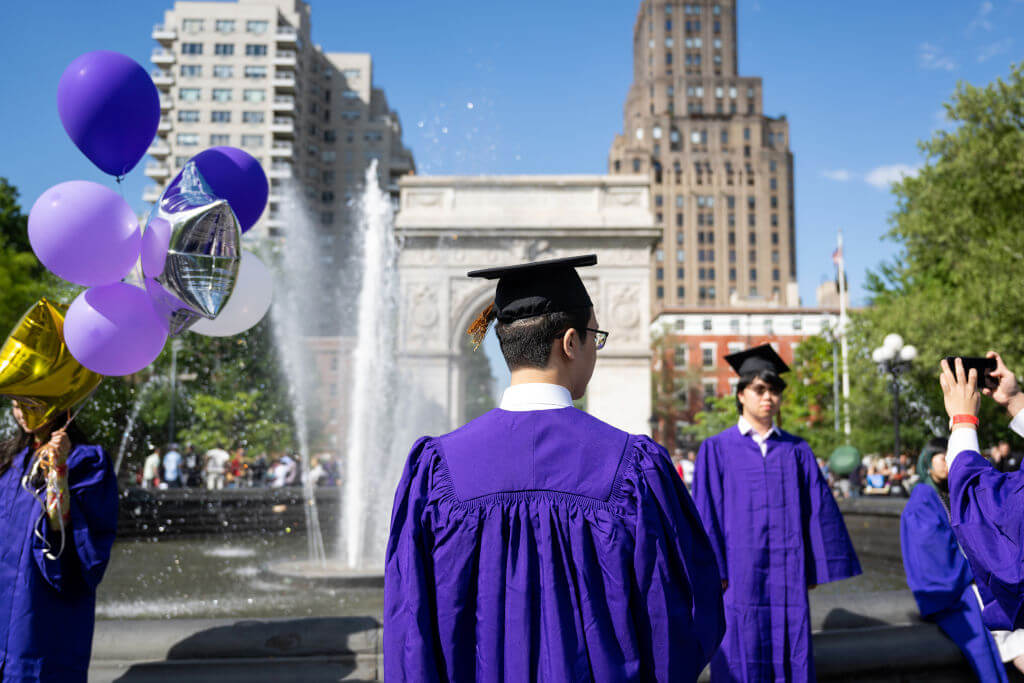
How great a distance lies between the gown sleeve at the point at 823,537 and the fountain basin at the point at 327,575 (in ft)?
14.5

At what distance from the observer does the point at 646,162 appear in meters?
84.8

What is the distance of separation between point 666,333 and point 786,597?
177 ft

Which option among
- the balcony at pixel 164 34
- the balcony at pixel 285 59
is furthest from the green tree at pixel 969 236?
the balcony at pixel 164 34

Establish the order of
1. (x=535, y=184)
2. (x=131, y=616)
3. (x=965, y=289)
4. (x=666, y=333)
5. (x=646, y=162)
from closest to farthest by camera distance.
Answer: (x=131, y=616), (x=965, y=289), (x=535, y=184), (x=666, y=333), (x=646, y=162)

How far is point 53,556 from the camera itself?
312 cm

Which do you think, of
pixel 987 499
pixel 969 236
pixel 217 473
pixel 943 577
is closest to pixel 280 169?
pixel 217 473

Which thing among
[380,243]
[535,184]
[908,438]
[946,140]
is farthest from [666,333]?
[380,243]

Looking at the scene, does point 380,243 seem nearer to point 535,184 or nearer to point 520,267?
point 535,184

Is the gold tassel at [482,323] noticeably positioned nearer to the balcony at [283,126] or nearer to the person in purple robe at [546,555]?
the person in purple robe at [546,555]

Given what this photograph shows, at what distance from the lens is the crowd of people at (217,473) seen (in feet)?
63.3

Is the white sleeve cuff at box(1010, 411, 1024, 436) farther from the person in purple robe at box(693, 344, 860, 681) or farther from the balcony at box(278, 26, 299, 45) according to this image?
the balcony at box(278, 26, 299, 45)

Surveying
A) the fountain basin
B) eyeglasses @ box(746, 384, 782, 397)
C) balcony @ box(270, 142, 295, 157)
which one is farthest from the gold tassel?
balcony @ box(270, 142, 295, 157)

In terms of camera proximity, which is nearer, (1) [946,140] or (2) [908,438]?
(1) [946,140]

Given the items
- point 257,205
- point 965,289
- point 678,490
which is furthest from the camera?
point 965,289
